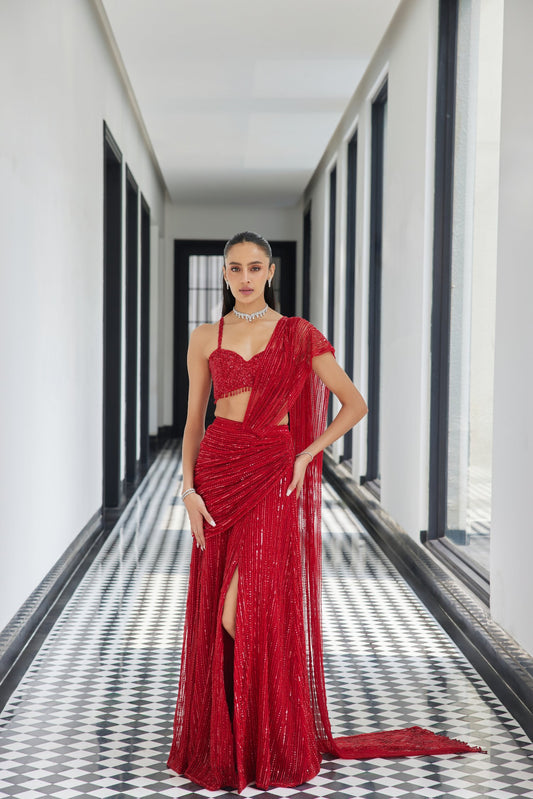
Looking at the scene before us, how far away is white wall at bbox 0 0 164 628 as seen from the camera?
3.71m

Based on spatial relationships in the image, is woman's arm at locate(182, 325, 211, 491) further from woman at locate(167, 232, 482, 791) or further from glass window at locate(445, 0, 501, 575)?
glass window at locate(445, 0, 501, 575)

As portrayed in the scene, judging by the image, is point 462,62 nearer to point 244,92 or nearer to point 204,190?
point 244,92

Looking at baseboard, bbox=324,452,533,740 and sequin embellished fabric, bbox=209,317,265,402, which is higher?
→ sequin embellished fabric, bbox=209,317,265,402

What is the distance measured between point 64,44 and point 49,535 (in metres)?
2.58

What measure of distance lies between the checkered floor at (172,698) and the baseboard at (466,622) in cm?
5

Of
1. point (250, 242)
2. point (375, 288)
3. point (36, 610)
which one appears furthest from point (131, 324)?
point (250, 242)

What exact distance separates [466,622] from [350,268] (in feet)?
18.3

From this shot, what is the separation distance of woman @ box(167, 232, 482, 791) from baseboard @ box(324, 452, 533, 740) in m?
0.70

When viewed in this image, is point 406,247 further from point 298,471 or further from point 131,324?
point 131,324

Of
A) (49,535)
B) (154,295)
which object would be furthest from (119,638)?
(154,295)

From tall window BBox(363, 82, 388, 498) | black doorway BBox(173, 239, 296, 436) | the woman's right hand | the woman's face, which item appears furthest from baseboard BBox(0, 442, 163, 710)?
black doorway BBox(173, 239, 296, 436)

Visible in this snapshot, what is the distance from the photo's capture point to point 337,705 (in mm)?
3324

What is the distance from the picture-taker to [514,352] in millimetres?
3475

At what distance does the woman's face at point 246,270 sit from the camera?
280cm
